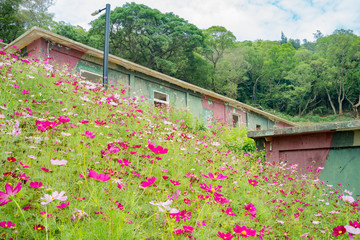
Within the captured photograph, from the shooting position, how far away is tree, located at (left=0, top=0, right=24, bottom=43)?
64.8 feet

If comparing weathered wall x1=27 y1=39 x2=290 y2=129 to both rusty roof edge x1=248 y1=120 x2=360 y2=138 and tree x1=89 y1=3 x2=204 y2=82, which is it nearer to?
rusty roof edge x1=248 y1=120 x2=360 y2=138

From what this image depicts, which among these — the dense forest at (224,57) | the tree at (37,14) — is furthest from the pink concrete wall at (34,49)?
the tree at (37,14)

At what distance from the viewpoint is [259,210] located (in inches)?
112

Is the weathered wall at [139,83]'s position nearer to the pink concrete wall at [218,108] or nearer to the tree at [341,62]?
the pink concrete wall at [218,108]

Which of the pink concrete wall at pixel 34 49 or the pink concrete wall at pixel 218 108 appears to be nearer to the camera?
the pink concrete wall at pixel 34 49

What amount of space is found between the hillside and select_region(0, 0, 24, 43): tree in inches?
719

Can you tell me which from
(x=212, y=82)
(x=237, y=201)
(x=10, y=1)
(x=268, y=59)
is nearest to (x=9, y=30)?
(x=10, y=1)

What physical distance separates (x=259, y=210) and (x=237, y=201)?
0.31m

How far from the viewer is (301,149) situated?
4.91 metres

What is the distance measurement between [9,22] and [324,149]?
2427 centimetres

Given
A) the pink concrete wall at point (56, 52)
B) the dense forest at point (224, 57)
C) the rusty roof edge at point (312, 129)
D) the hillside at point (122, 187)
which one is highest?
the dense forest at point (224, 57)

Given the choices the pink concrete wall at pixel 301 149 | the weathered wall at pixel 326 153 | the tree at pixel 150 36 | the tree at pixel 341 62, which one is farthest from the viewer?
the tree at pixel 341 62

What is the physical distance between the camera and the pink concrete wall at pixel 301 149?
4.60 m

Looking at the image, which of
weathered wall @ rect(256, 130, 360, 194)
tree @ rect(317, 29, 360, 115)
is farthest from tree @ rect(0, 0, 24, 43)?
tree @ rect(317, 29, 360, 115)
